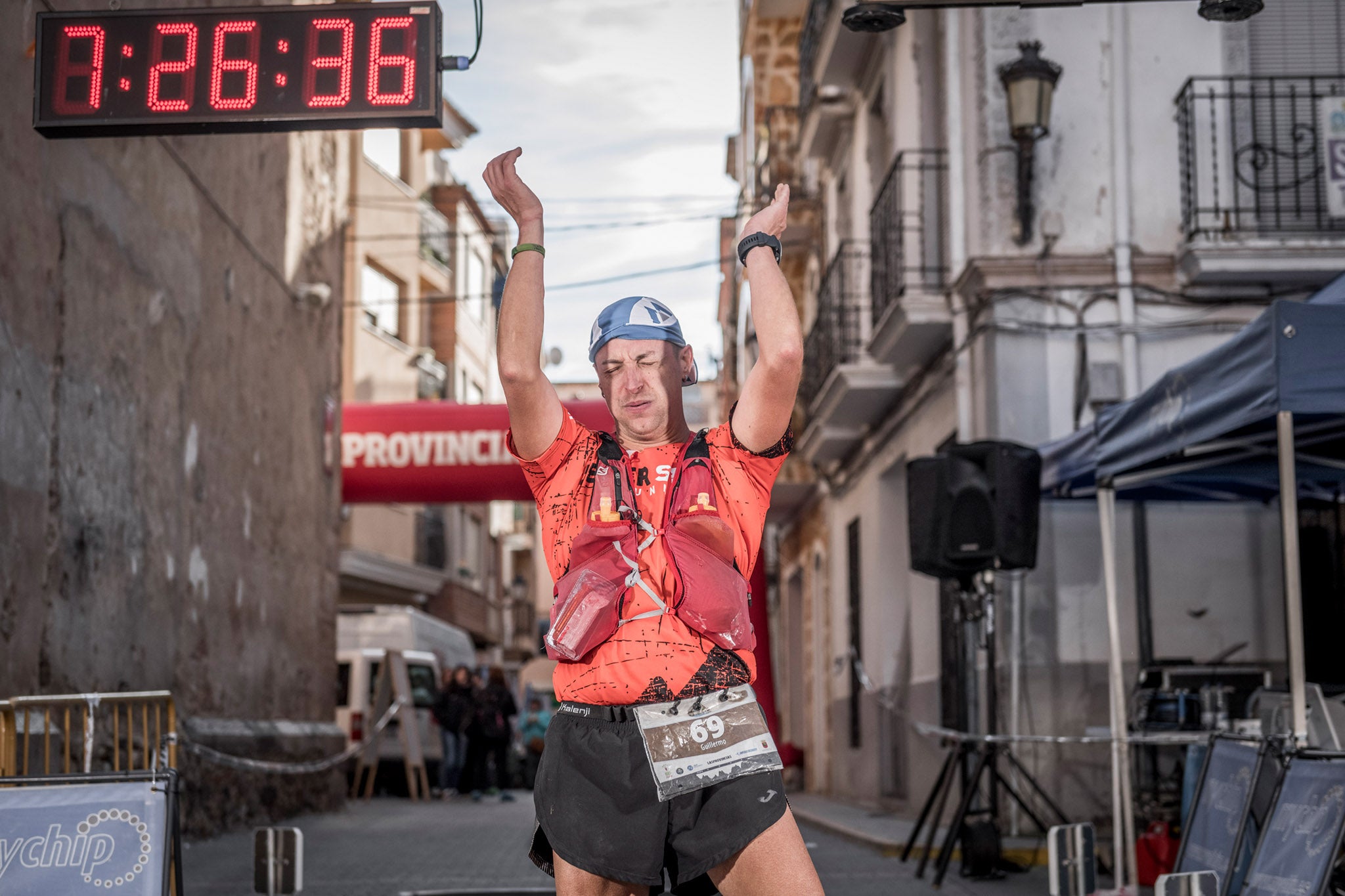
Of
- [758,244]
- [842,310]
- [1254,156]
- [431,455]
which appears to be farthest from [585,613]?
[431,455]

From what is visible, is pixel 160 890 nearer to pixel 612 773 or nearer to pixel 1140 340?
pixel 612 773

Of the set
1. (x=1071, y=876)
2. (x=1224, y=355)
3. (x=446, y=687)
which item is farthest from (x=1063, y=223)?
(x=446, y=687)

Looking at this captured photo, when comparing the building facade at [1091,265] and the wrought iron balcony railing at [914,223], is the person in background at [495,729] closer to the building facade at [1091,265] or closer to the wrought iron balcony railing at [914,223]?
the building facade at [1091,265]

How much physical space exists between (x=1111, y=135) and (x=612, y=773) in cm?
1000

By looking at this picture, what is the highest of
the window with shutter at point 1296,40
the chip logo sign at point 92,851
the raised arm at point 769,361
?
the window with shutter at point 1296,40

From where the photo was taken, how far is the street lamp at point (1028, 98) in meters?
11.5

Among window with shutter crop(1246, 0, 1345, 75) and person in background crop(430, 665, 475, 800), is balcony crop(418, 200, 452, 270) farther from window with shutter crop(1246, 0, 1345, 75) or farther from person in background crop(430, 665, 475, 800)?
window with shutter crop(1246, 0, 1345, 75)

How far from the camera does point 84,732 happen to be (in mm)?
8258

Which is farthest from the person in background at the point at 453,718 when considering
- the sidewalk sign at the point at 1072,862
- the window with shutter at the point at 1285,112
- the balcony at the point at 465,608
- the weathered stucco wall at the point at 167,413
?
the balcony at the point at 465,608

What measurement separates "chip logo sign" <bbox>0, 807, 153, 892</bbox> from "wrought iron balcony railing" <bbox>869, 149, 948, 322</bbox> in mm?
9120

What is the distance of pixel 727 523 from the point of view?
3.24 meters

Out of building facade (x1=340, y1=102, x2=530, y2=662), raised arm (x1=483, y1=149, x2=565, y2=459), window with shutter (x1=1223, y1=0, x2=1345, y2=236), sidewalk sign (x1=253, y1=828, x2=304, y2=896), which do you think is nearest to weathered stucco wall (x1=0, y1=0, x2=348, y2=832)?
sidewalk sign (x1=253, y1=828, x2=304, y2=896)

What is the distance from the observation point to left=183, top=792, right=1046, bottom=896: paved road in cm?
859

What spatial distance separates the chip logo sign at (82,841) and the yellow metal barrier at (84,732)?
26cm
